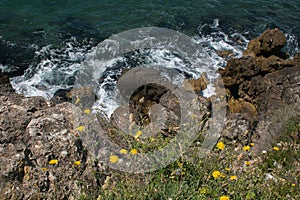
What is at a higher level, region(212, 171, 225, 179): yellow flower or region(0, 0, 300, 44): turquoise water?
region(212, 171, 225, 179): yellow flower

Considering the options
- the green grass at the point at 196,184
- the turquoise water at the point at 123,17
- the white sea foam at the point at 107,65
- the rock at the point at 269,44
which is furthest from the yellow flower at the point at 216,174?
the turquoise water at the point at 123,17

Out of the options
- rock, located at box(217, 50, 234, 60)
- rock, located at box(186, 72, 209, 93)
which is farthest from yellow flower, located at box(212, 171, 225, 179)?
rock, located at box(217, 50, 234, 60)

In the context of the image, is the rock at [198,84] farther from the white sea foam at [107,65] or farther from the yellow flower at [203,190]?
the yellow flower at [203,190]

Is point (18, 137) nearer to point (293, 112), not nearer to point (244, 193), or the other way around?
point (244, 193)

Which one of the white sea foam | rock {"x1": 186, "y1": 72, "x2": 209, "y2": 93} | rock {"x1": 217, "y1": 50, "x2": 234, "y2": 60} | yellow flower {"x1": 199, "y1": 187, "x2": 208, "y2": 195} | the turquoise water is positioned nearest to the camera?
yellow flower {"x1": 199, "y1": 187, "x2": 208, "y2": 195}

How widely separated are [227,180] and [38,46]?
1327 cm

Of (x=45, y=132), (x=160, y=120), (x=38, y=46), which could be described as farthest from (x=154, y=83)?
(x=38, y=46)

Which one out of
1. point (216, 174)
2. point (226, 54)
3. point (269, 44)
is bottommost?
point (226, 54)

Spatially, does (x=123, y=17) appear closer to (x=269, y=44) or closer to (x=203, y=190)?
(x=269, y=44)

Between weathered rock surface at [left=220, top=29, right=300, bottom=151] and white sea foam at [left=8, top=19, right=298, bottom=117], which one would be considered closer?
weathered rock surface at [left=220, top=29, right=300, bottom=151]

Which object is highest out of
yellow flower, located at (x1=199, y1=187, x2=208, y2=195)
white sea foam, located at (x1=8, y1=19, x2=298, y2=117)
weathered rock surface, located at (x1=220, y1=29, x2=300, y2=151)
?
yellow flower, located at (x1=199, y1=187, x2=208, y2=195)

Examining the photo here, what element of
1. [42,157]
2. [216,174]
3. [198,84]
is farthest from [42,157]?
[198,84]

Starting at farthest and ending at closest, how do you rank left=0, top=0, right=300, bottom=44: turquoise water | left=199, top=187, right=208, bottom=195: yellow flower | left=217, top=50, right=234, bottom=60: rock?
left=0, top=0, right=300, bottom=44: turquoise water, left=217, top=50, right=234, bottom=60: rock, left=199, top=187, right=208, bottom=195: yellow flower

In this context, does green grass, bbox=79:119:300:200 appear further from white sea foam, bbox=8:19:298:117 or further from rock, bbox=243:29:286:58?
rock, bbox=243:29:286:58
